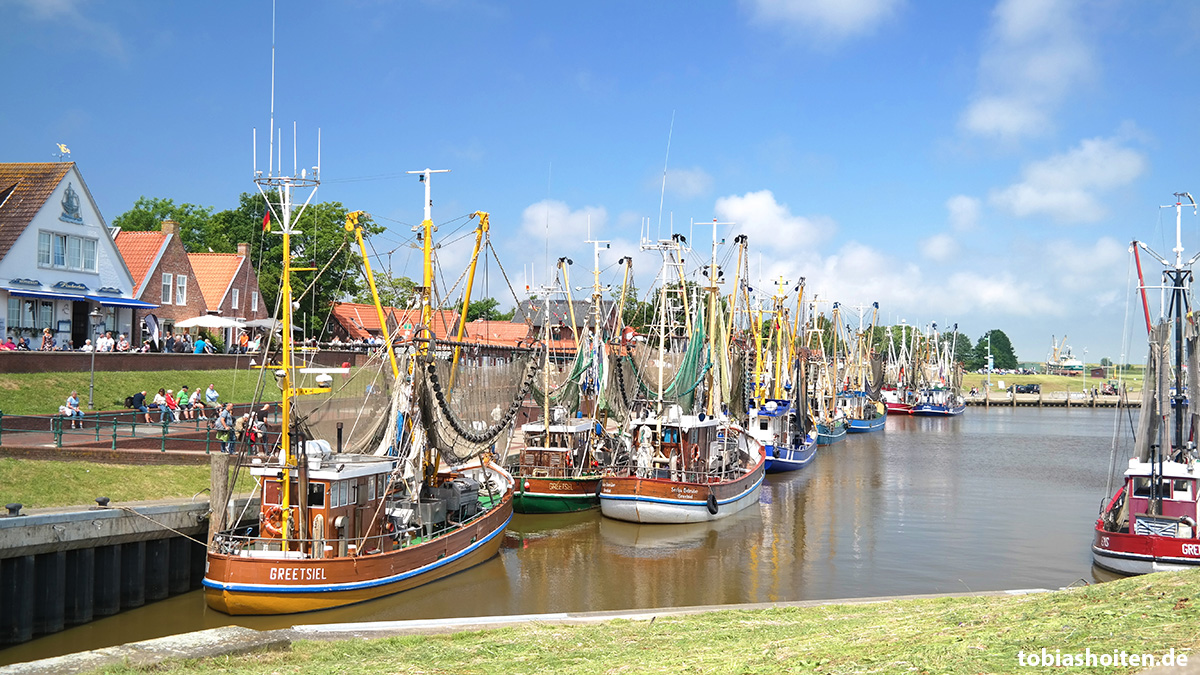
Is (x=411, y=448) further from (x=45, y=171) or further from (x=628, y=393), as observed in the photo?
(x=45, y=171)

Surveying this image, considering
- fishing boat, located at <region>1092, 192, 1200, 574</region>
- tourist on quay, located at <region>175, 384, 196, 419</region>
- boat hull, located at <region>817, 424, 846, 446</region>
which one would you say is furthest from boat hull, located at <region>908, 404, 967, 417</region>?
tourist on quay, located at <region>175, 384, 196, 419</region>

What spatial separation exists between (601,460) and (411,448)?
15952 mm

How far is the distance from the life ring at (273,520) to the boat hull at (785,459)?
35.1m

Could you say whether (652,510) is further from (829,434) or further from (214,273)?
(829,434)

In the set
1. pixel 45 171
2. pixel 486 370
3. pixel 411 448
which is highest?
pixel 45 171

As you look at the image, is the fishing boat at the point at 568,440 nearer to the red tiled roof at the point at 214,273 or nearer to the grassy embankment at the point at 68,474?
the grassy embankment at the point at 68,474

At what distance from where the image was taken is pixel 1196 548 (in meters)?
25.9

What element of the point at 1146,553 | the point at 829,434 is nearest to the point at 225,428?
the point at 1146,553

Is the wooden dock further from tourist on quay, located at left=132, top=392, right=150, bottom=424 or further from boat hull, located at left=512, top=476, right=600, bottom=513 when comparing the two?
tourist on quay, located at left=132, top=392, right=150, bottom=424

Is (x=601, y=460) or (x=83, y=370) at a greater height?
(x=83, y=370)

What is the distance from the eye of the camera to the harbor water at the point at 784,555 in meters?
23.0

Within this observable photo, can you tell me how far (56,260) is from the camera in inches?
1757

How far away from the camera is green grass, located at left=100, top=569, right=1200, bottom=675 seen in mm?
10914

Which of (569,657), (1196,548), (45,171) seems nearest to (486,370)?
(569,657)
